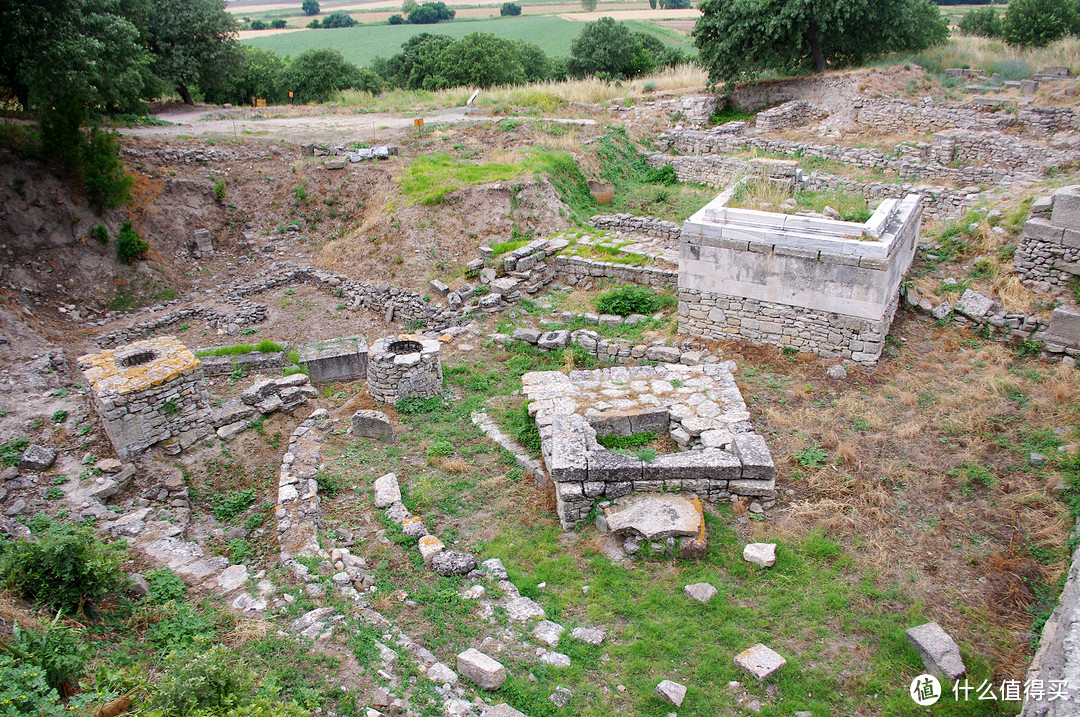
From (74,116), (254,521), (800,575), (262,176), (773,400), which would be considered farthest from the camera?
(262,176)

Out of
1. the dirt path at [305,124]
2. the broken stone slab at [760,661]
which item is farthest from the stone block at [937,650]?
the dirt path at [305,124]

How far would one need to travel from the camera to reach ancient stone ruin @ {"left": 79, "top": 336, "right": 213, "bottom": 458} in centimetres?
910

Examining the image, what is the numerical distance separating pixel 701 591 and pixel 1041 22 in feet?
122

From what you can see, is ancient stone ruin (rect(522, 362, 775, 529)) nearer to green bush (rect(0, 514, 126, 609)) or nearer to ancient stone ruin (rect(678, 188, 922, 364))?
ancient stone ruin (rect(678, 188, 922, 364))

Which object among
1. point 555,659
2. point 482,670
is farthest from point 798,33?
point 482,670

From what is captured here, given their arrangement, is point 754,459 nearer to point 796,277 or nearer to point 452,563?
point 452,563

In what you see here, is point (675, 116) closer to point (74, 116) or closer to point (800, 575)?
point (74, 116)

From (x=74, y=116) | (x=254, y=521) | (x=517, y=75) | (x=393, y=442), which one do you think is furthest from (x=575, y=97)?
(x=254, y=521)

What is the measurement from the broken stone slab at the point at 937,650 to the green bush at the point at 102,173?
19.1 m

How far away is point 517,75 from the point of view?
3859 centimetres

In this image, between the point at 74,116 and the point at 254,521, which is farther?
the point at 74,116

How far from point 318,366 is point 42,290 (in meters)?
8.47

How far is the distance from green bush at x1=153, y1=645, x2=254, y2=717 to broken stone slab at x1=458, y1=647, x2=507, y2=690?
1681 millimetres

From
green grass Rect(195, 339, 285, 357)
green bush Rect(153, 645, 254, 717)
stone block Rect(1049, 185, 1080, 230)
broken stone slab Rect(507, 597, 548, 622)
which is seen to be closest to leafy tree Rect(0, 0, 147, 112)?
green grass Rect(195, 339, 285, 357)
